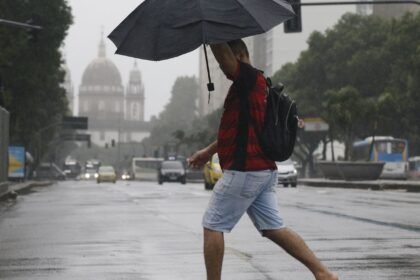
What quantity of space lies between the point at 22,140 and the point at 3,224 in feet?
169

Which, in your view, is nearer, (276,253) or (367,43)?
(276,253)

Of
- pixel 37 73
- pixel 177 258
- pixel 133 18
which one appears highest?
pixel 37 73

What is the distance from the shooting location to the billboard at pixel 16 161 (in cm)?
4911

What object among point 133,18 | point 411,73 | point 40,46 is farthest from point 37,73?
point 133,18

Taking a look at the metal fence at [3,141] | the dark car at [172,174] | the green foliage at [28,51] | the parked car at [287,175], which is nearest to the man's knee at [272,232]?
the metal fence at [3,141]

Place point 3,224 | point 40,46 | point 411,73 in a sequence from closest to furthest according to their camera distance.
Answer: point 3,224
point 40,46
point 411,73

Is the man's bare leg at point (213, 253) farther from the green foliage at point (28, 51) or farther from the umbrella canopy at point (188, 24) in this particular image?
the green foliage at point (28, 51)

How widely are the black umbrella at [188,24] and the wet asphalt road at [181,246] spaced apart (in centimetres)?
258

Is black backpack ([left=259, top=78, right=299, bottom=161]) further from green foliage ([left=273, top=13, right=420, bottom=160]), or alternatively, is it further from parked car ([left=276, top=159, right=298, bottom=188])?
green foliage ([left=273, top=13, right=420, bottom=160])

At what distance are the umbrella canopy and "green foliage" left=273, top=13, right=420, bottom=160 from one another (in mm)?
50808

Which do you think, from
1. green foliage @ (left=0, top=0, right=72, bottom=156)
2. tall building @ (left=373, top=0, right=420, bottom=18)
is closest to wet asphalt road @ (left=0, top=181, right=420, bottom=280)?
green foliage @ (left=0, top=0, right=72, bottom=156)

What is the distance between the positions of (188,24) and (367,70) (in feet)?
229

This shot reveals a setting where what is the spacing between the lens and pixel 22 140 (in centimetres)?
6775

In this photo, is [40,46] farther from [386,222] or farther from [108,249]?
[108,249]
